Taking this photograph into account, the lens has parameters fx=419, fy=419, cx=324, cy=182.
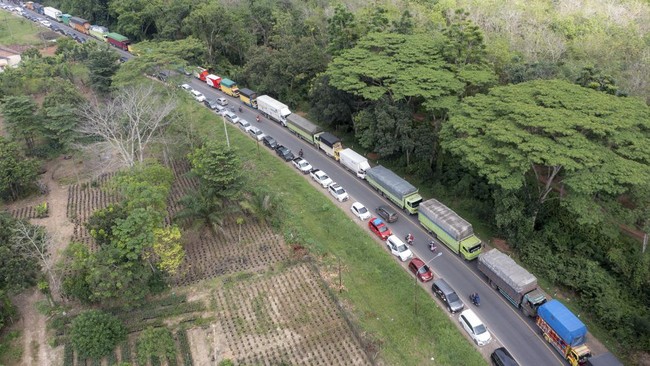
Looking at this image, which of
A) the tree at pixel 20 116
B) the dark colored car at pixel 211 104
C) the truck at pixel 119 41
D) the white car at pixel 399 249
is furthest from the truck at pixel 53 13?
the white car at pixel 399 249

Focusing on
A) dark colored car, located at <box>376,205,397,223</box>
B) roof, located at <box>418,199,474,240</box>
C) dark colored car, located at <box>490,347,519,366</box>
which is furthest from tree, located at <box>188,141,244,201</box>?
dark colored car, located at <box>490,347,519,366</box>

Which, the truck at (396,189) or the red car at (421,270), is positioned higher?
the truck at (396,189)

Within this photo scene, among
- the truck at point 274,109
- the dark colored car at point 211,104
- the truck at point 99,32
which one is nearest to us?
the truck at point 274,109

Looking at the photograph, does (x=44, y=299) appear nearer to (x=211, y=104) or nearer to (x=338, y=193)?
(x=338, y=193)

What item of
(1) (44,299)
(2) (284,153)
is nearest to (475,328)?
(2) (284,153)

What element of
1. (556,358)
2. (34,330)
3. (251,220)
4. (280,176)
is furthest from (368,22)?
(34,330)

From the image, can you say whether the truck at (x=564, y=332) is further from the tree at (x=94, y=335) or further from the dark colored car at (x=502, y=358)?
the tree at (x=94, y=335)
